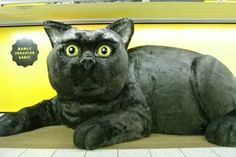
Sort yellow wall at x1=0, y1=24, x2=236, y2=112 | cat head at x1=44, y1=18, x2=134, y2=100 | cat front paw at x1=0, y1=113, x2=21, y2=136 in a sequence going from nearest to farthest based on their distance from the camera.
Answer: cat head at x1=44, y1=18, x2=134, y2=100
cat front paw at x1=0, y1=113, x2=21, y2=136
yellow wall at x1=0, y1=24, x2=236, y2=112

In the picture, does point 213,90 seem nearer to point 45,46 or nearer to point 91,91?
point 91,91

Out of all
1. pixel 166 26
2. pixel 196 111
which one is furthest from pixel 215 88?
pixel 166 26

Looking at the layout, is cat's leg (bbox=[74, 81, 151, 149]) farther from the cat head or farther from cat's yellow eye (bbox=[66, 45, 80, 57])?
cat's yellow eye (bbox=[66, 45, 80, 57])

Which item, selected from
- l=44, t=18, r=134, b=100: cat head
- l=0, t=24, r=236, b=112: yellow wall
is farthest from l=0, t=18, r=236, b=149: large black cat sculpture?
l=0, t=24, r=236, b=112: yellow wall

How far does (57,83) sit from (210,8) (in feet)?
3.22

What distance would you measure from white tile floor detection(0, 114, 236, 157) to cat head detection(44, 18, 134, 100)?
9.6 inches

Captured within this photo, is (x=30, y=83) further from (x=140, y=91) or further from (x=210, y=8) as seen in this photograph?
(x=210, y=8)

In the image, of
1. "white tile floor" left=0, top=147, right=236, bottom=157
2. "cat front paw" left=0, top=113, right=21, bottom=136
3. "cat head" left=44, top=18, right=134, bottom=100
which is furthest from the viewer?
"cat front paw" left=0, top=113, right=21, bottom=136

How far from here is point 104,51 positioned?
3.84 ft

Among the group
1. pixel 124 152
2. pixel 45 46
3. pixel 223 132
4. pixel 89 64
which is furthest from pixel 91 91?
pixel 45 46

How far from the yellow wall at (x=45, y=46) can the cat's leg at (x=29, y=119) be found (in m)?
0.89

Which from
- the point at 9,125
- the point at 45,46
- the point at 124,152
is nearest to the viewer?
the point at 124,152

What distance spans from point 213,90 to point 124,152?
0.50 metres

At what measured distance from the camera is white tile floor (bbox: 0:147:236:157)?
99 centimetres
